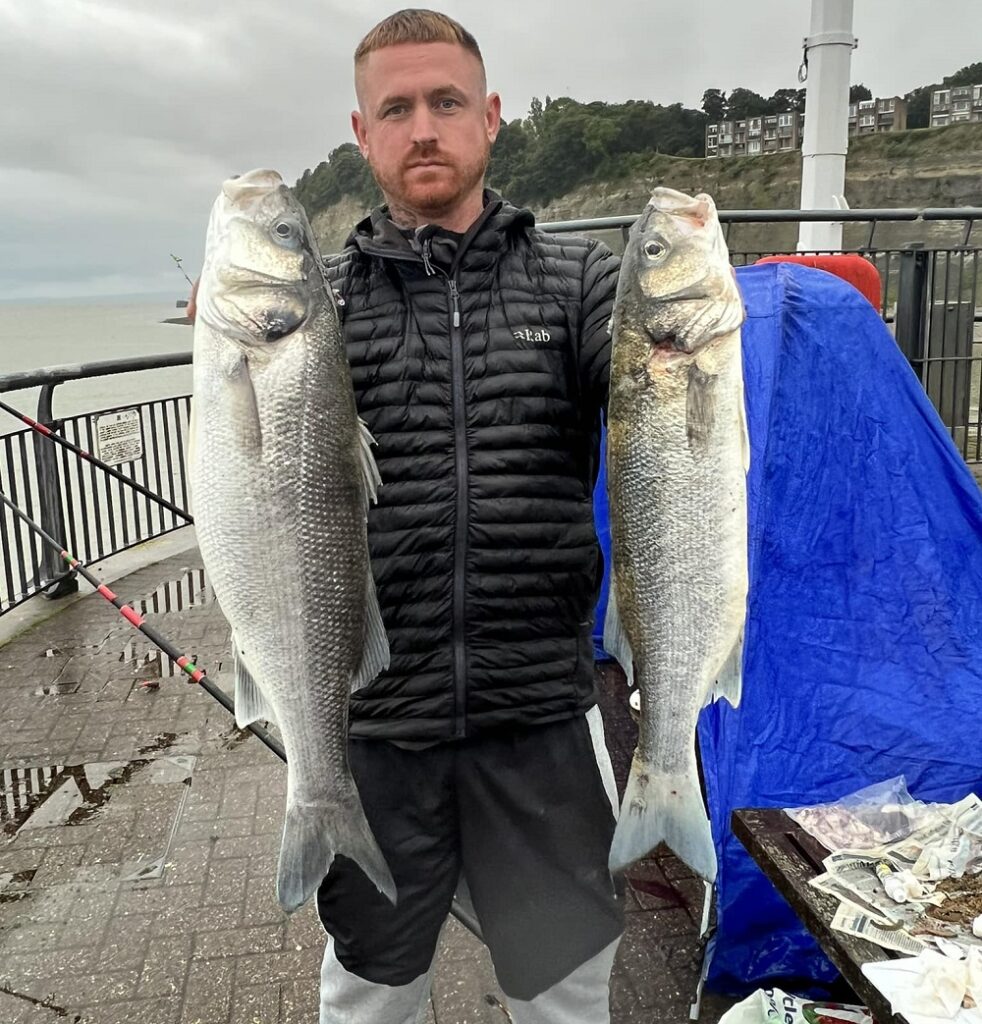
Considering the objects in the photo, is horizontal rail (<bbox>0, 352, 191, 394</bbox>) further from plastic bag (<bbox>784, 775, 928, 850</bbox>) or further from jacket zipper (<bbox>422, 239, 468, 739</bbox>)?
plastic bag (<bbox>784, 775, 928, 850</bbox>)

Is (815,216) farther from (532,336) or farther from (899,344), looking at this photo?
(532,336)

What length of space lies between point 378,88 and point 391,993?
7.30 ft

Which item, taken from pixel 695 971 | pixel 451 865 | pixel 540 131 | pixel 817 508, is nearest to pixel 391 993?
pixel 451 865

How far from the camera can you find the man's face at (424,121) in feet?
6.64

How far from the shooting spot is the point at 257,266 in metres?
1.91

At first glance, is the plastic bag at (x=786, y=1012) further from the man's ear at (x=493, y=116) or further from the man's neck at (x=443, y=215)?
the man's ear at (x=493, y=116)

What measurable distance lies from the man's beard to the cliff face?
54745mm

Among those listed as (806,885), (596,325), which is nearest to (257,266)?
(596,325)

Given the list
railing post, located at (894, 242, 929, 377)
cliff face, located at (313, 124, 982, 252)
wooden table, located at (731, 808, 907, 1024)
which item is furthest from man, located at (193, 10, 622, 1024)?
cliff face, located at (313, 124, 982, 252)

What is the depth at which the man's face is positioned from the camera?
6.64 ft

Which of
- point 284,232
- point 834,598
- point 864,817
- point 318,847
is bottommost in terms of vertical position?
point 864,817

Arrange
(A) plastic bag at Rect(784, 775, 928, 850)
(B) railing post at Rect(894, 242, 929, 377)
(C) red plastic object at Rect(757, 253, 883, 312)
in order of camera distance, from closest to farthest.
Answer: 1. (A) plastic bag at Rect(784, 775, 928, 850)
2. (C) red plastic object at Rect(757, 253, 883, 312)
3. (B) railing post at Rect(894, 242, 929, 377)

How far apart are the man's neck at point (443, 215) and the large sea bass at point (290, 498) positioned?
27 cm

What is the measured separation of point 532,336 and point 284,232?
2.01 feet
